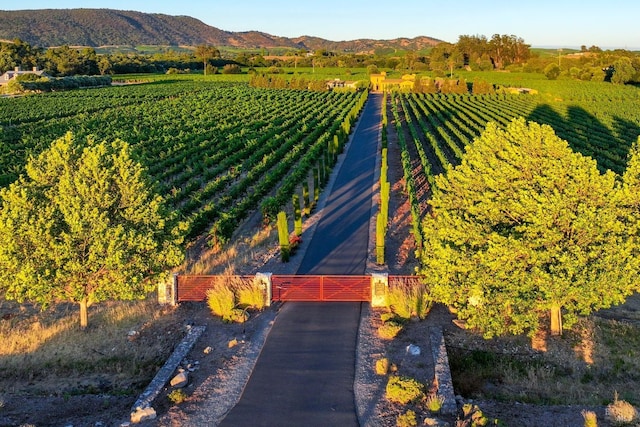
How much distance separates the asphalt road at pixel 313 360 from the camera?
43.8 feet

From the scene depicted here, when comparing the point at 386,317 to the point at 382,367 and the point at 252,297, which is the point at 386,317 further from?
the point at 252,297

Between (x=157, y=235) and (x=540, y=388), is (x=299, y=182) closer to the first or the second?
(x=157, y=235)

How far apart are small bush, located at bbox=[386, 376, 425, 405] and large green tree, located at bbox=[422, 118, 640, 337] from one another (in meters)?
3.35

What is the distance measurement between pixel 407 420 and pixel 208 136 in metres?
43.3

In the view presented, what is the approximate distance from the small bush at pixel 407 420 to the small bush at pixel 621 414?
4.10 meters

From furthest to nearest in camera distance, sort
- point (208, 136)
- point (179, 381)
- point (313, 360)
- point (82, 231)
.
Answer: point (208, 136) < point (82, 231) < point (313, 360) < point (179, 381)

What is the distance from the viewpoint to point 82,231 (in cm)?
1759

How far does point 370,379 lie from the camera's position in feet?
49.0

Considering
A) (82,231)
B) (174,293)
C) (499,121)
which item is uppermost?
(499,121)

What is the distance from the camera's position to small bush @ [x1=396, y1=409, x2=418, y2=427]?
12789mm

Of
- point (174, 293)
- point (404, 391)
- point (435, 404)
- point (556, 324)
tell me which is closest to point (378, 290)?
point (556, 324)

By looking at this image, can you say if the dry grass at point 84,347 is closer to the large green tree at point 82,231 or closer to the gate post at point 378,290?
the large green tree at point 82,231

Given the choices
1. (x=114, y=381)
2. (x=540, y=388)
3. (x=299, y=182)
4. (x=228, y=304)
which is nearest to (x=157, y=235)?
(x=228, y=304)

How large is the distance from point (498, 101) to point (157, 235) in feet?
258
